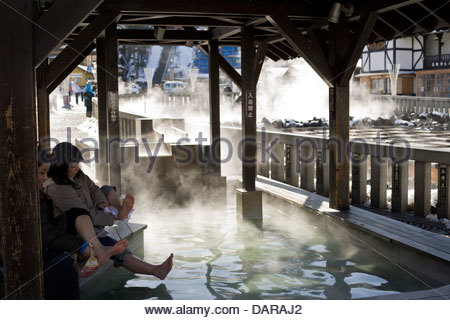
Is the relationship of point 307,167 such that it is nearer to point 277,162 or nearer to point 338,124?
point 277,162

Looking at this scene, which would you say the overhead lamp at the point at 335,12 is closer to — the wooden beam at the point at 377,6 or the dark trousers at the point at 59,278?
the wooden beam at the point at 377,6

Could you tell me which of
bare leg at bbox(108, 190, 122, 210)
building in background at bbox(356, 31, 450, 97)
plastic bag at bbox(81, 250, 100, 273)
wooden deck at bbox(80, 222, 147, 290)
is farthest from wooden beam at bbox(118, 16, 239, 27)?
building in background at bbox(356, 31, 450, 97)

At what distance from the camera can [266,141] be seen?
41.9ft

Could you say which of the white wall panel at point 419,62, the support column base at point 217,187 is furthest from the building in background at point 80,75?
the support column base at point 217,187

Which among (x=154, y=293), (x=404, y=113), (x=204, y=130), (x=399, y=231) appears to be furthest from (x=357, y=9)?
(x=404, y=113)

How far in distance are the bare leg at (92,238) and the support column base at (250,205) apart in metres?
4.60

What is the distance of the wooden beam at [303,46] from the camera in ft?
26.0

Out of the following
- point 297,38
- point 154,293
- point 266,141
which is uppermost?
point 297,38

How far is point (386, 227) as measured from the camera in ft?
23.1

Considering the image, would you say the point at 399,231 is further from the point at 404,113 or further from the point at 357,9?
the point at 404,113

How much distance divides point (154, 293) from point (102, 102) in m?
5.34

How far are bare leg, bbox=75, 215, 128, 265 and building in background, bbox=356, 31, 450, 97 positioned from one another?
29.9 meters

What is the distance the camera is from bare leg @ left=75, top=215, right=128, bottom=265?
4.78 metres

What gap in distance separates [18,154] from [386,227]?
4744 millimetres
